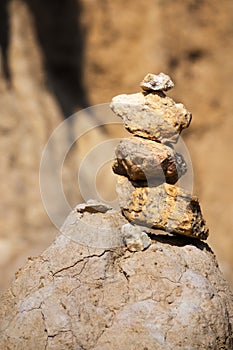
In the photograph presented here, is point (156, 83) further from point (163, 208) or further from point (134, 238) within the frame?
point (134, 238)

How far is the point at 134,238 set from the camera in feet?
9.64

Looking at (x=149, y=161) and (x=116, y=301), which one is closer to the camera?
(x=116, y=301)

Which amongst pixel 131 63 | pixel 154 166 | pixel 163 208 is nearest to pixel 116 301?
pixel 163 208

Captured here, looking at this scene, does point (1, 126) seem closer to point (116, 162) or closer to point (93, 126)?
point (93, 126)

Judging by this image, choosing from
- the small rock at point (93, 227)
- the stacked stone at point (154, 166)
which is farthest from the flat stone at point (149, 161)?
the small rock at point (93, 227)

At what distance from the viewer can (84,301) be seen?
9.12 ft

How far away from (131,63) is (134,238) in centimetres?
472

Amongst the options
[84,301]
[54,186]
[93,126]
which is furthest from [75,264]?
[93,126]

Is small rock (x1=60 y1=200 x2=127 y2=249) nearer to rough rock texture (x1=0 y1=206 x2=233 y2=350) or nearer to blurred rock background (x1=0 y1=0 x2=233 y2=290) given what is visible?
rough rock texture (x1=0 y1=206 x2=233 y2=350)

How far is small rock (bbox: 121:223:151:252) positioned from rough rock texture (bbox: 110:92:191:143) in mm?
365

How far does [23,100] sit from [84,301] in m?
4.41

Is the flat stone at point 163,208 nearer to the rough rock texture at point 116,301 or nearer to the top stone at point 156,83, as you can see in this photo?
the rough rock texture at point 116,301

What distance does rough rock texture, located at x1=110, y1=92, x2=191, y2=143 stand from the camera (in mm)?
3031

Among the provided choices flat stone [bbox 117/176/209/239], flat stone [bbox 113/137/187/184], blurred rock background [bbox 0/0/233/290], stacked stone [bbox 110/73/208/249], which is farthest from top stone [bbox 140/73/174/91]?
blurred rock background [bbox 0/0/233/290]
